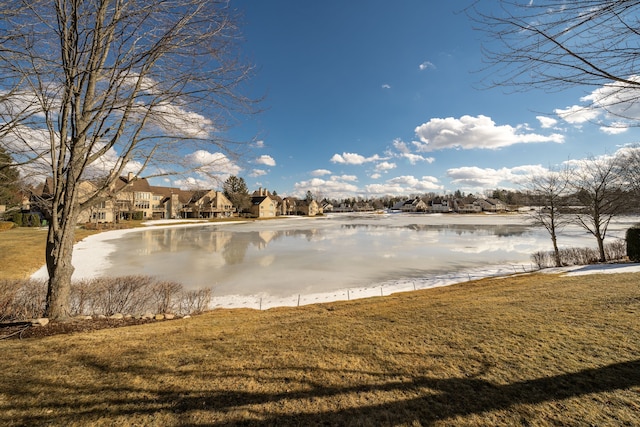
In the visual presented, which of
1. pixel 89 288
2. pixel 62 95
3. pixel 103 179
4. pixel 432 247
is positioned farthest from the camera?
pixel 432 247

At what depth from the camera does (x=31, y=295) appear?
7.86 meters

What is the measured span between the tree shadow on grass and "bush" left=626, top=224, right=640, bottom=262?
18.0 m

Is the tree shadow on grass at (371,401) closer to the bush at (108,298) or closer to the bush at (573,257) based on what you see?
the bush at (108,298)

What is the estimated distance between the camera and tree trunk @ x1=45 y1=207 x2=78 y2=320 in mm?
5777

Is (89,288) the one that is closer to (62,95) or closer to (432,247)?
(62,95)

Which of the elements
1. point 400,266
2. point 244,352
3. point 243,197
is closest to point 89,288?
point 244,352

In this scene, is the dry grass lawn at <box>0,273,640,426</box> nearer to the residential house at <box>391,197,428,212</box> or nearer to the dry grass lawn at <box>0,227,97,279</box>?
the dry grass lawn at <box>0,227,97,279</box>

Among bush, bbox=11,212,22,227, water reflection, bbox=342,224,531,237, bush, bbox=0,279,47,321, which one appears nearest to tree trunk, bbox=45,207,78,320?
bush, bbox=0,279,47,321

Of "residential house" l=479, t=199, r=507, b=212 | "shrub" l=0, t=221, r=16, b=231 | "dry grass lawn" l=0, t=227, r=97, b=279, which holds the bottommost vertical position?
"dry grass lawn" l=0, t=227, r=97, b=279

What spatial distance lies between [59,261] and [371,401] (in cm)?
693

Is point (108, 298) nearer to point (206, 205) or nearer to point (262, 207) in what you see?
point (206, 205)

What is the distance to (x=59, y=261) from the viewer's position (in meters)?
5.79

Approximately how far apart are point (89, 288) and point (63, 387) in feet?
23.7

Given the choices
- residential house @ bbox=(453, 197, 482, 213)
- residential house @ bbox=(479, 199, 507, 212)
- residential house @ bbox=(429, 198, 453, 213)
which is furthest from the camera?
residential house @ bbox=(429, 198, 453, 213)
